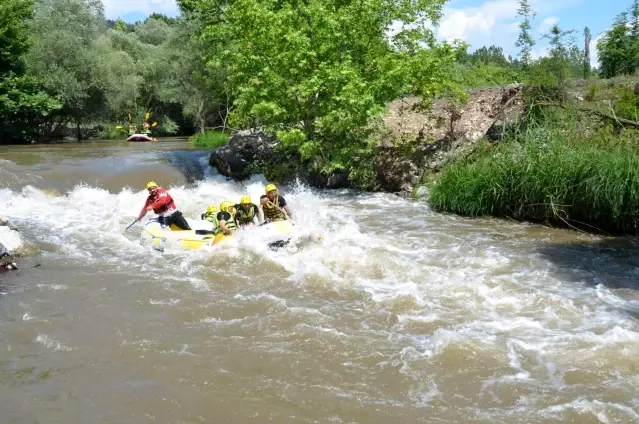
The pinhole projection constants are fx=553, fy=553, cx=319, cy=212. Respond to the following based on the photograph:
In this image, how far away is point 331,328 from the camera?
5.44 m

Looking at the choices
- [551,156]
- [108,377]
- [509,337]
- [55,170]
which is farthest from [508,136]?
[55,170]

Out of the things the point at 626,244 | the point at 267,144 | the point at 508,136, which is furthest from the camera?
the point at 267,144

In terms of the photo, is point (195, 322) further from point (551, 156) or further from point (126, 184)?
point (126, 184)

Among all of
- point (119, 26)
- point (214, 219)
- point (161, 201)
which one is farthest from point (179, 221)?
point (119, 26)

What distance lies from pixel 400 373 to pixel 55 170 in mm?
12771

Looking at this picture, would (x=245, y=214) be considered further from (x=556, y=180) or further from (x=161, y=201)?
(x=556, y=180)

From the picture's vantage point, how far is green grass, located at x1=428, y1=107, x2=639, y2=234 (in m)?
8.70

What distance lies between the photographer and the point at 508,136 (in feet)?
36.0

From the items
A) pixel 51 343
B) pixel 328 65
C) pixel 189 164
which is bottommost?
pixel 51 343

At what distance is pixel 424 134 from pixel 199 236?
7.30 metres

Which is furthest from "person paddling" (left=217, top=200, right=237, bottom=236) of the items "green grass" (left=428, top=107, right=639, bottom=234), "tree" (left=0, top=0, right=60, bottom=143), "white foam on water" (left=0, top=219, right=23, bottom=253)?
"tree" (left=0, top=0, right=60, bottom=143)

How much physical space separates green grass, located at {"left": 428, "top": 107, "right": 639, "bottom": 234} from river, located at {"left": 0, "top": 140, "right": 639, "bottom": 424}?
0.50 m

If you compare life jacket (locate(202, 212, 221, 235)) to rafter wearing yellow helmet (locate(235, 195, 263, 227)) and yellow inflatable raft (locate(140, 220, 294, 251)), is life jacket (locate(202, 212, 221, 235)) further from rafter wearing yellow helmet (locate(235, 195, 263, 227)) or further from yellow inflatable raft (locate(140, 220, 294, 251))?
rafter wearing yellow helmet (locate(235, 195, 263, 227))

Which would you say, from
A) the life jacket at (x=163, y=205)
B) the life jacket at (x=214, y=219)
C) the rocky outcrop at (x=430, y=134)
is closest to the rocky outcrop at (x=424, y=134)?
the rocky outcrop at (x=430, y=134)
